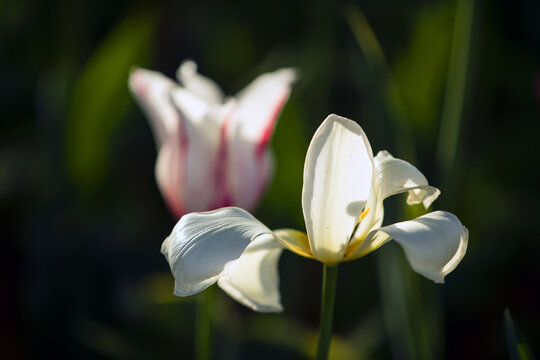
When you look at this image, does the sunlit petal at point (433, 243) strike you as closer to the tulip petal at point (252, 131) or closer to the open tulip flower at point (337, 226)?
the open tulip flower at point (337, 226)

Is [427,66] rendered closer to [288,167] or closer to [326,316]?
[288,167]

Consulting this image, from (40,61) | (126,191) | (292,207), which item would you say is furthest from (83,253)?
(40,61)

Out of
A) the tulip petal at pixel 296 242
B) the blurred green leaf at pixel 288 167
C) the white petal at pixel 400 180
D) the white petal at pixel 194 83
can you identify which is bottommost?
the blurred green leaf at pixel 288 167

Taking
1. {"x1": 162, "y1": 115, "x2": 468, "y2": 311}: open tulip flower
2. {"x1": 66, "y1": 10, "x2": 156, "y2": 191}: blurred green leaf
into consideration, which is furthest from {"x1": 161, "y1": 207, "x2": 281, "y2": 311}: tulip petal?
{"x1": 66, "y1": 10, "x2": 156, "y2": 191}: blurred green leaf

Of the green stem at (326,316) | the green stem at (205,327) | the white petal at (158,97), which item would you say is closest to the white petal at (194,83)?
the white petal at (158,97)

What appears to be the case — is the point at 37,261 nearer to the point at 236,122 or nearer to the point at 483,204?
the point at 236,122
